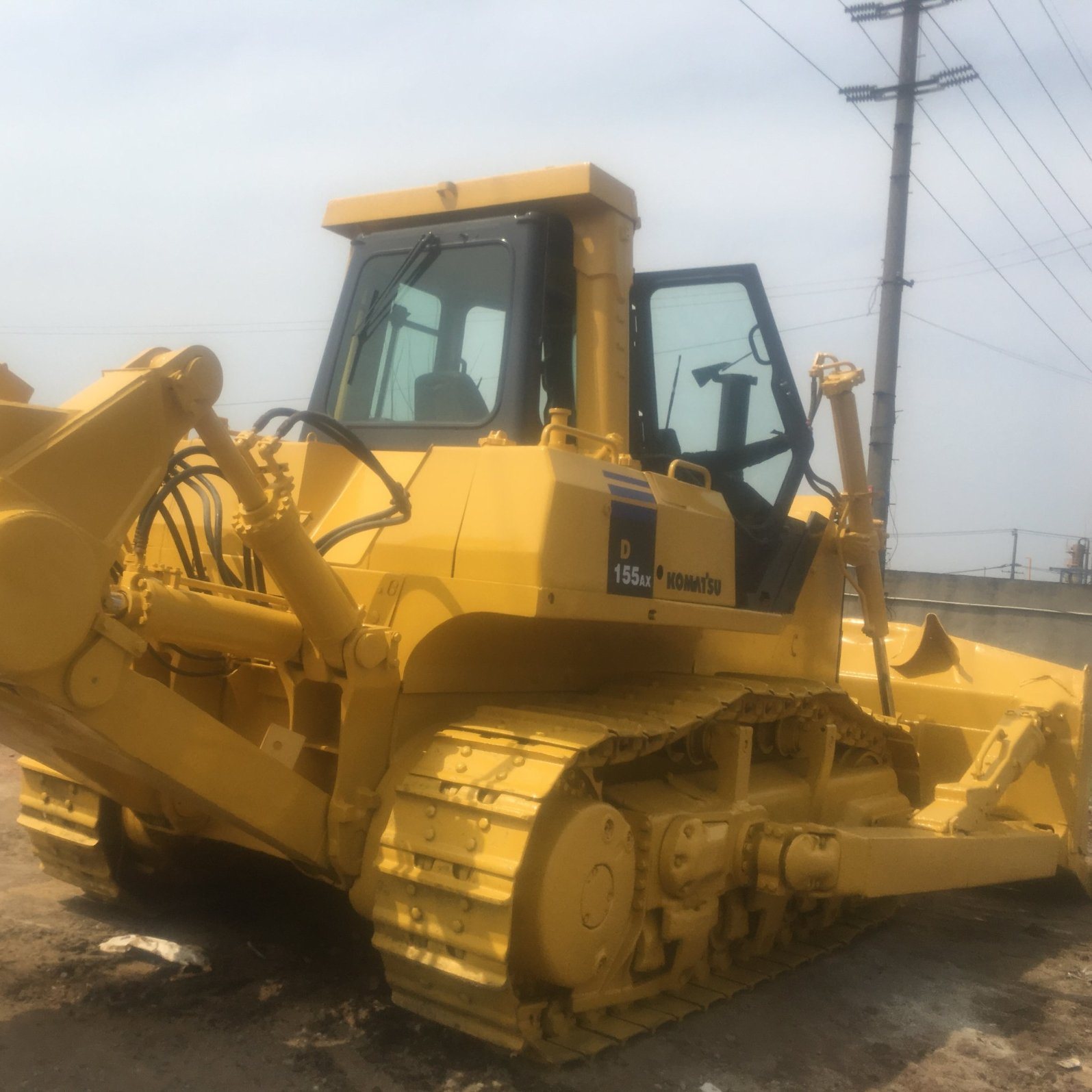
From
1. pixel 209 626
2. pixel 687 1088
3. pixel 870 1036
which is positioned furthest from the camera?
pixel 870 1036

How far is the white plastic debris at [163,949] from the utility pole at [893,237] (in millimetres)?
8697

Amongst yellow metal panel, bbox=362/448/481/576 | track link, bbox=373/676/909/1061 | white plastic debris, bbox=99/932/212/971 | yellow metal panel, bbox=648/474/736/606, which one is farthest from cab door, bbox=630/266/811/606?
white plastic debris, bbox=99/932/212/971

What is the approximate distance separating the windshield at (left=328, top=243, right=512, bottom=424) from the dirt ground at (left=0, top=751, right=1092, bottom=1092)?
219cm

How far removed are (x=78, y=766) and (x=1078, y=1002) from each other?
13.6 feet

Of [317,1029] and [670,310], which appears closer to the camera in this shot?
[317,1029]

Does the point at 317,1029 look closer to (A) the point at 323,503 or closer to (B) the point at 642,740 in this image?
(B) the point at 642,740

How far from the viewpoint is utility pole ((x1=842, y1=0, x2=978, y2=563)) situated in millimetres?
12570

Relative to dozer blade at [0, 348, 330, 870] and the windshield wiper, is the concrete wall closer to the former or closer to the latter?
the windshield wiper

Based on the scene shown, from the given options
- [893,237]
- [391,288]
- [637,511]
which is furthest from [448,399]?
[893,237]

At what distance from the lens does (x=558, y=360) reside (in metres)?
4.56

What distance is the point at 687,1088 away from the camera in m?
3.68

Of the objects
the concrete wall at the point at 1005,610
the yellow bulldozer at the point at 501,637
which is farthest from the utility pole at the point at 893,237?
the yellow bulldozer at the point at 501,637

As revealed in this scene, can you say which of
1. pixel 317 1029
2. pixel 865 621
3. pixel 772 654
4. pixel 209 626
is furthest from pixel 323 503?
pixel 865 621

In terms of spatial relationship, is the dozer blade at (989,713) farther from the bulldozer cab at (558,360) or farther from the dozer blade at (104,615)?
the dozer blade at (104,615)
